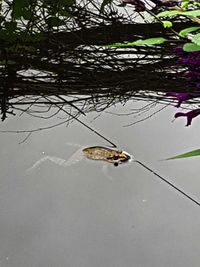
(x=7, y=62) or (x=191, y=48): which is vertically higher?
(x=191, y=48)

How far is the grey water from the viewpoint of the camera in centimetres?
73

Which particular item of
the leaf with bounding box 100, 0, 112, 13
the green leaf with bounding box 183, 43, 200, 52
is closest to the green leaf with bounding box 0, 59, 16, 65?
the leaf with bounding box 100, 0, 112, 13

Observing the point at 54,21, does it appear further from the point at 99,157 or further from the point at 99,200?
the point at 99,200

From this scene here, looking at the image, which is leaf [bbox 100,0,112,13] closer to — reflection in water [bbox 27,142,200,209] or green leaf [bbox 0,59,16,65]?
green leaf [bbox 0,59,16,65]

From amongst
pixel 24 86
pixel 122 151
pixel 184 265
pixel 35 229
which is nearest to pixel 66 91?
pixel 24 86

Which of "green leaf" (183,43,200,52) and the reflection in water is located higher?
"green leaf" (183,43,200,52)

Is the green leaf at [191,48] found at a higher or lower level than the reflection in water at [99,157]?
higher

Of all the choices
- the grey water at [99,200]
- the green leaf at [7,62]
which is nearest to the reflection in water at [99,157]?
the grey water at [99,200]

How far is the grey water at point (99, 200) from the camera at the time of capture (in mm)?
729

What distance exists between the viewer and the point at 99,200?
808 millimetres

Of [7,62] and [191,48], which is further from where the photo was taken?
[7,62]

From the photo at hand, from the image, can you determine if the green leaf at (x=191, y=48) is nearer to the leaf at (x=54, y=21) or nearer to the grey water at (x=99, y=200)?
the grey water at (x=99, y=200)

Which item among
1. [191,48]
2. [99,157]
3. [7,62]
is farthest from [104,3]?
[191,48]

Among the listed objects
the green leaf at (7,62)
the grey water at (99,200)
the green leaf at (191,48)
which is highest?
the green leaf at (191,48)
